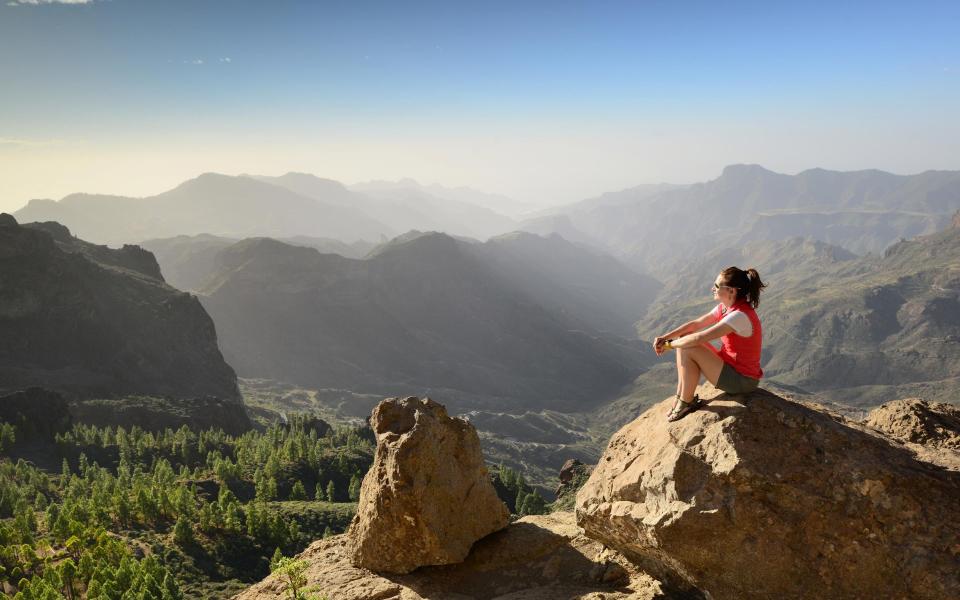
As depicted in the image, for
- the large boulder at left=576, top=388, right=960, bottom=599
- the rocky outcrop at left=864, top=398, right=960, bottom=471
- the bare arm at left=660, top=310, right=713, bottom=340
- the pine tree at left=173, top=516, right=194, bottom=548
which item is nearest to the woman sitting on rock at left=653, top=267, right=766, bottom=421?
the bare arm at left=660, top=310, right=713, bottom=340

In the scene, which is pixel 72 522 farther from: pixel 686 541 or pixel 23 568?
pixel 686 541

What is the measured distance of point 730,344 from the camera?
559 inches

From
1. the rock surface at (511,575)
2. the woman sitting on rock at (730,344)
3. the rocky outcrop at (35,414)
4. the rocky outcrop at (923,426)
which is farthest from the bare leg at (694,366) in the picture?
the rocky outcrop at (35,414)

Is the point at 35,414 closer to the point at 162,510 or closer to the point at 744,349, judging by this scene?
the point at 162,510

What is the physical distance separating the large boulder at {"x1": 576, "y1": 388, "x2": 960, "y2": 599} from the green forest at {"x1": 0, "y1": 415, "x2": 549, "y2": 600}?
66.1 feet

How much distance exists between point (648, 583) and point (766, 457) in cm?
607

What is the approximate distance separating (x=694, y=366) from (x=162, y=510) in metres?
88.0

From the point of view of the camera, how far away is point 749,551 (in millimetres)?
12484

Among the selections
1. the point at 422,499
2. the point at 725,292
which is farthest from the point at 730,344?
the point at 422,499

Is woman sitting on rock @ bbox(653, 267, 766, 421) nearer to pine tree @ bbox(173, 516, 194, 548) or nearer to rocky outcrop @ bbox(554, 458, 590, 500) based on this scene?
pine tree @ bbox(173, 516, 194, 548)

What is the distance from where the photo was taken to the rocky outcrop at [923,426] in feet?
44.9

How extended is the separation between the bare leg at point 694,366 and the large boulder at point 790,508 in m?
0.69

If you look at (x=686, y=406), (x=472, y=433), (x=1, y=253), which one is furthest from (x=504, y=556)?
(x=1, y=253)

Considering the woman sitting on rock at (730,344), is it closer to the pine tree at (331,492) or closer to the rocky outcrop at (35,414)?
the pine tree at (331,492)
